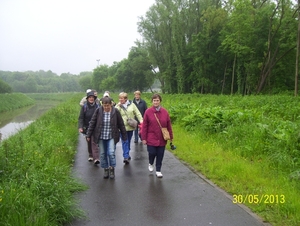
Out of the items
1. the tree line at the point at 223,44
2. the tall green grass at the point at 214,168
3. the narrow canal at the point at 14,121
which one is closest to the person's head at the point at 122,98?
the tall green grass at the point at 214,168

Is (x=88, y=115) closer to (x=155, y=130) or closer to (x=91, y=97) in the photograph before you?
(x=91, y=97)

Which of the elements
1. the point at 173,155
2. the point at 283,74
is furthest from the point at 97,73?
the point at 173,155

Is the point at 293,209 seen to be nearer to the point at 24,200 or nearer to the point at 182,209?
the point at 182,209

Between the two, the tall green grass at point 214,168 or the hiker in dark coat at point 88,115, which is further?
the hiker in dark coat at point 88,115

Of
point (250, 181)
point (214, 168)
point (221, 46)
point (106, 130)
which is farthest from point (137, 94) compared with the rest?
point (221, 46)

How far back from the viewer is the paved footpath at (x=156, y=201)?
4012mm

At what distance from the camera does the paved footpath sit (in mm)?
4012

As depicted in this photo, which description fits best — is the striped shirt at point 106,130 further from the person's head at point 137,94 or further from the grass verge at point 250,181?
the person's head at point 137,94

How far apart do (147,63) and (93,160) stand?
5062 cm

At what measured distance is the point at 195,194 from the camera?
501cm

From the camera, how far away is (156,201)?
4.75 m
